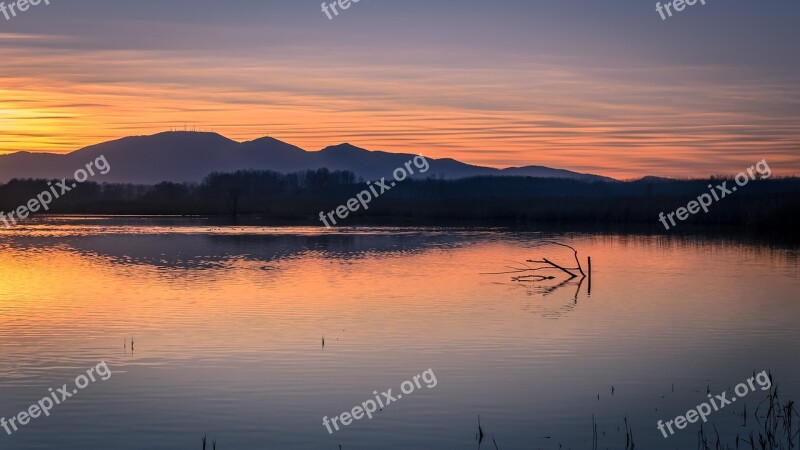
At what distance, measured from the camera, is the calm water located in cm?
1041

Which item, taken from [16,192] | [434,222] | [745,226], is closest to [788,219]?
[745,226]

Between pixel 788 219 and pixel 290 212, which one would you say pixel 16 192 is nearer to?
pixel 290 212

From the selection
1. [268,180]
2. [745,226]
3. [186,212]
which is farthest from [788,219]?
[268,180]

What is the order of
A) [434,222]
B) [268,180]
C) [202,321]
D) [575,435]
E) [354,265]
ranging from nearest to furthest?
[575,435], [202,321], [354,265], [434,222], [268,180]

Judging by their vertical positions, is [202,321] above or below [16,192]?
below

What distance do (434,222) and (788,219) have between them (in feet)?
77.5

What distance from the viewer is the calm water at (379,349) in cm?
1041

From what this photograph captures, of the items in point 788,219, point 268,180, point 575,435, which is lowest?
point 575,435

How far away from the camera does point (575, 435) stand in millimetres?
10195

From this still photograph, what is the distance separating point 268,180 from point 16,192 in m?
50.8

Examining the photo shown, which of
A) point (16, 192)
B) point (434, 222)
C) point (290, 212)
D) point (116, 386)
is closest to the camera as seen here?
point (116, 386)

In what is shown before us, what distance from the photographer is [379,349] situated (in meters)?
14.8

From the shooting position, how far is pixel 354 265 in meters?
29.8

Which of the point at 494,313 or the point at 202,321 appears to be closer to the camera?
the point at 202,321
